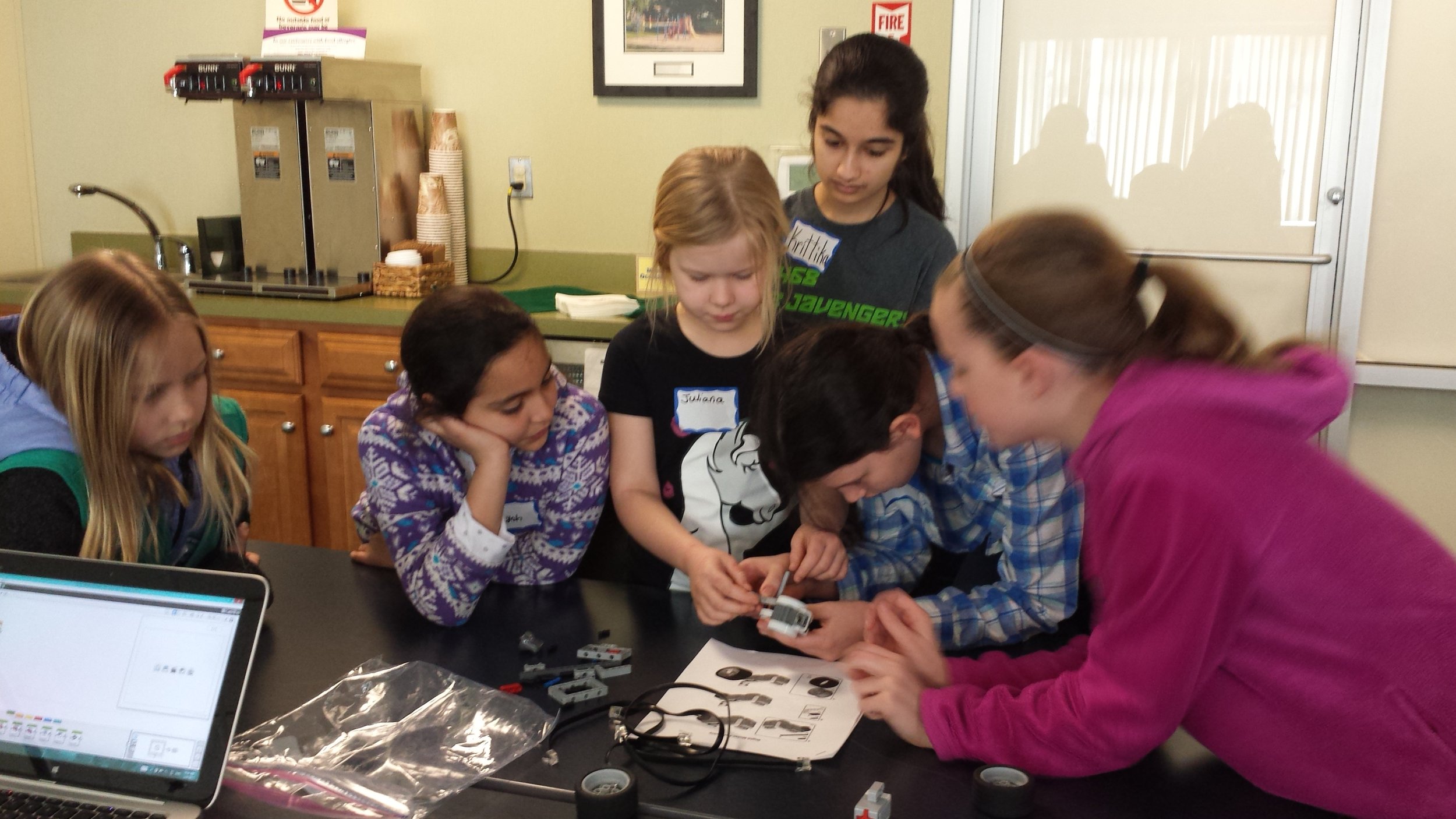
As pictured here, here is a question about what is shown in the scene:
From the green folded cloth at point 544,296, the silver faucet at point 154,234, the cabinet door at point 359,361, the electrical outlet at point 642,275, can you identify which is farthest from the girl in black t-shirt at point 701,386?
the silver faucet at point 154,234

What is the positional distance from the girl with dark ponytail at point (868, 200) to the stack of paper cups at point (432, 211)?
51.5 inches

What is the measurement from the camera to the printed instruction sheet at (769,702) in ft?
3.52

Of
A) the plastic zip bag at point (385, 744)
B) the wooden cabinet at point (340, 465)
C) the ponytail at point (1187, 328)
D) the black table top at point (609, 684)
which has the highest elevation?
the ponytail at point (1187, 328)

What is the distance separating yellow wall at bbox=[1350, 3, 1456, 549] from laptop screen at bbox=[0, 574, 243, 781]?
8.85 feet

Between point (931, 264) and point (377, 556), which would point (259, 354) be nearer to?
point (377, 556)

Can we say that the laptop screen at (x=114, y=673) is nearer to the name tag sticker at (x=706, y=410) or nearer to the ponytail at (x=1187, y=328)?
the name tag sticker at (x=706, y=410)

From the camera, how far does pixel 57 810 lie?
97 centimetres

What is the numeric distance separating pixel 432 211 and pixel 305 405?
0.64m

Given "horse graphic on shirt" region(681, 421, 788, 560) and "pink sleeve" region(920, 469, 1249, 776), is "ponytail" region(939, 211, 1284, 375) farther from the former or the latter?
"horse graphic on shirt" region(681, 421, 788, 560)

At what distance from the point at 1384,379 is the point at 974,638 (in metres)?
1.97

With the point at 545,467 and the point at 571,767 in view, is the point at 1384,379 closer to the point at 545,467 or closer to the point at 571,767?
the point at 545,467

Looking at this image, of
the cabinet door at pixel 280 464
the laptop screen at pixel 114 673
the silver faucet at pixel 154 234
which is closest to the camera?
the laptop screen at pixel 114 673

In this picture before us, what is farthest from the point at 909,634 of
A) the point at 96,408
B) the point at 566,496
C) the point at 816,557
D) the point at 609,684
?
the point at 96,408

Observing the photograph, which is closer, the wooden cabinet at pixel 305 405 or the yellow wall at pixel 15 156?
the wooden cabinet at pixel 305 405
